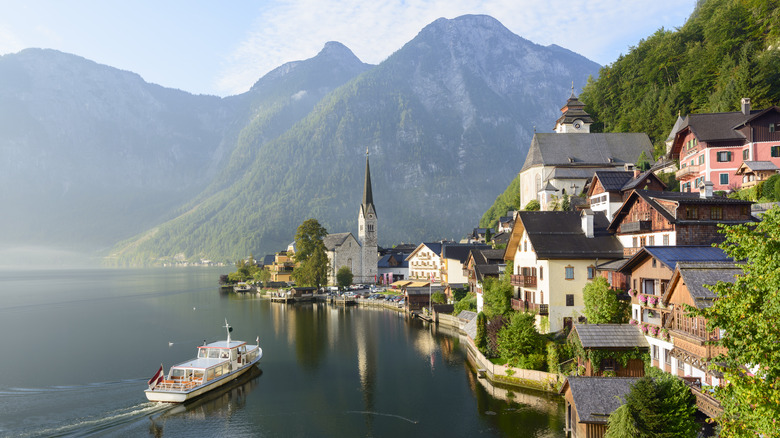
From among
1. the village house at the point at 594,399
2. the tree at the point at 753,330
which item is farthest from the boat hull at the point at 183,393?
the tree at the point at 753,330

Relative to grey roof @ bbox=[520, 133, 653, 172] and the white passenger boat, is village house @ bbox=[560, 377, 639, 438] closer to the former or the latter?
the white passenger boat

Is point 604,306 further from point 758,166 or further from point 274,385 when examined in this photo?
point 758,166

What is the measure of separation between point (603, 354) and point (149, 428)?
3066 cm

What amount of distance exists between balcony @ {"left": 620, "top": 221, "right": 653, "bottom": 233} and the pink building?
22.7 m

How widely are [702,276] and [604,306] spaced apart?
1033 cm

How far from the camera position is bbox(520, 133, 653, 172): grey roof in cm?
8362

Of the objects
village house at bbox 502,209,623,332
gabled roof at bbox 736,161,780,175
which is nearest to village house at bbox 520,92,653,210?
gabled roof at bbox 736,161,780,175

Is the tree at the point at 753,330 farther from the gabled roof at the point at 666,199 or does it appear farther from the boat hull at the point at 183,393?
the boat hull at the point at 183,393

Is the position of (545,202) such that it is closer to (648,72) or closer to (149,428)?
(648,72)

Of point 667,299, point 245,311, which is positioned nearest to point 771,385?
point 667,299

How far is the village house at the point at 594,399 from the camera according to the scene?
25234 mm

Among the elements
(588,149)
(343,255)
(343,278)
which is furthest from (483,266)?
(343,255)

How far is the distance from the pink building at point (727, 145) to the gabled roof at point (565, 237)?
19.6 metres

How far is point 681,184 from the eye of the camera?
202ft
